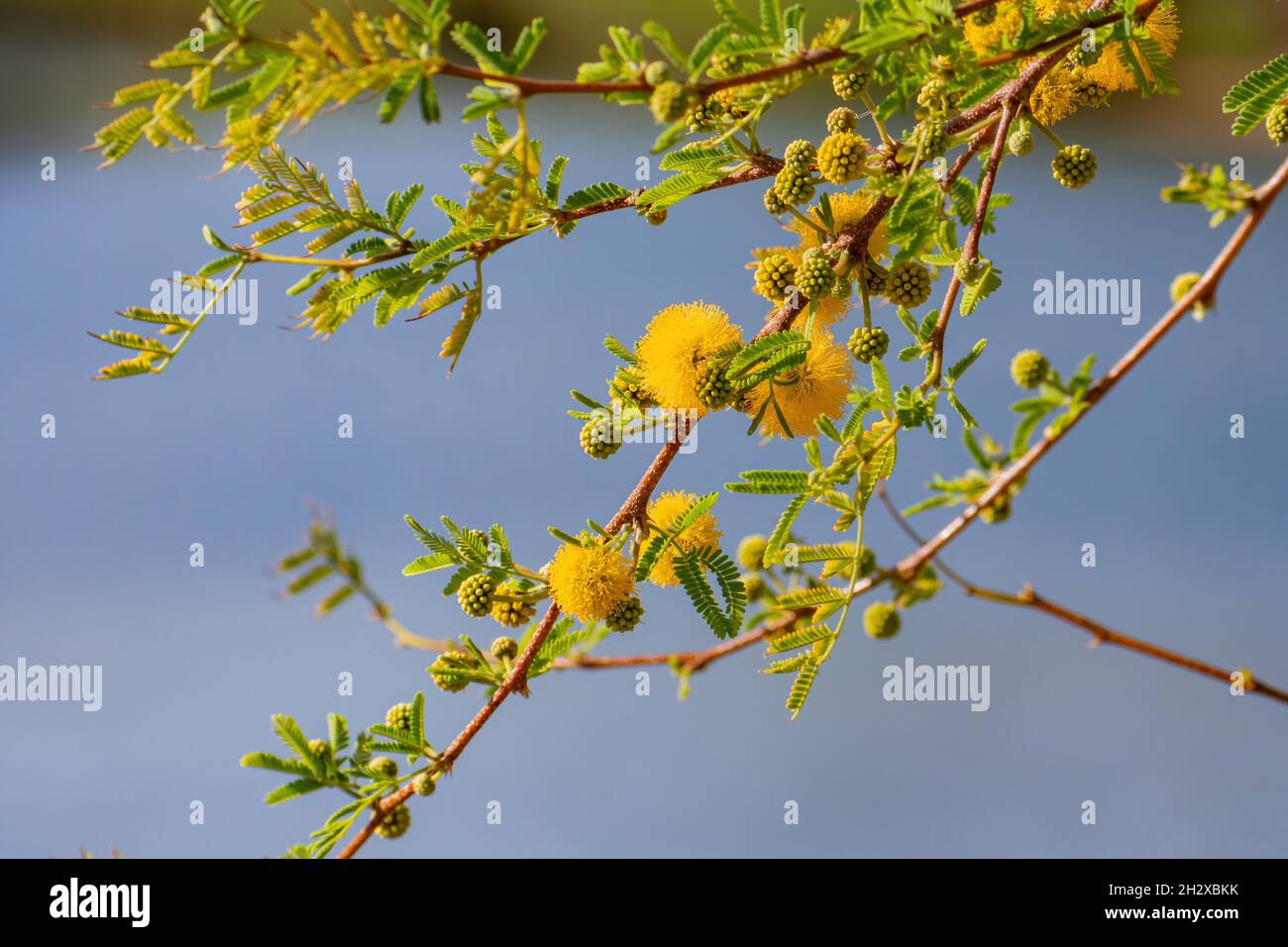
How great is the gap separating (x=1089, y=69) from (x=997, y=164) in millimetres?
266

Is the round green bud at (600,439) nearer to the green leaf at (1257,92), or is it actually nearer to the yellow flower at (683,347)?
the yellow flower at (683,347)

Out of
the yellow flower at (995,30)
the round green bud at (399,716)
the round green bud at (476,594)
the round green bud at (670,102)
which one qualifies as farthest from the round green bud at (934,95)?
the round green bud at (399,716)

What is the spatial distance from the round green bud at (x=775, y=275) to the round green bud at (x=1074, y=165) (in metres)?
0.34

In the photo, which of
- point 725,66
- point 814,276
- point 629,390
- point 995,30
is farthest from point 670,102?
point 995,30

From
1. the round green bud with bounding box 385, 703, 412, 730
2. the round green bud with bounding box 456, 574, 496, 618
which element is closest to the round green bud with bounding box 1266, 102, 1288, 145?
the round green bud with bounding box 456, 574, 496, 618

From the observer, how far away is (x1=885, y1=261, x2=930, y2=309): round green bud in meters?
1.17

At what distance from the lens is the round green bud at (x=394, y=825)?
113 centimetres

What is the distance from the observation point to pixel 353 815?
3.64 ft

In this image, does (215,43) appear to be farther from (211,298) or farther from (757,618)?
(757,618)

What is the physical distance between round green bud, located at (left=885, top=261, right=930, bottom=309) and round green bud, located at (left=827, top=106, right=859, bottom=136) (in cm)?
15

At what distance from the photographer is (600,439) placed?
1.20m

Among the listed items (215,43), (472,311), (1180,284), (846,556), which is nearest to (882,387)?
(846,556)

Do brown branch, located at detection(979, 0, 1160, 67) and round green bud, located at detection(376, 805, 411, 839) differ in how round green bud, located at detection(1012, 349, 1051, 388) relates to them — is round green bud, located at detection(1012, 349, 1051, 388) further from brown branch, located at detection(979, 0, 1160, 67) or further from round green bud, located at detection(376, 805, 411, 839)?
round green bud, located at detection(376, 805, 411, 839)

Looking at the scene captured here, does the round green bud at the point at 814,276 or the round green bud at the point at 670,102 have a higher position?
the round green bud at the point at 670,102
